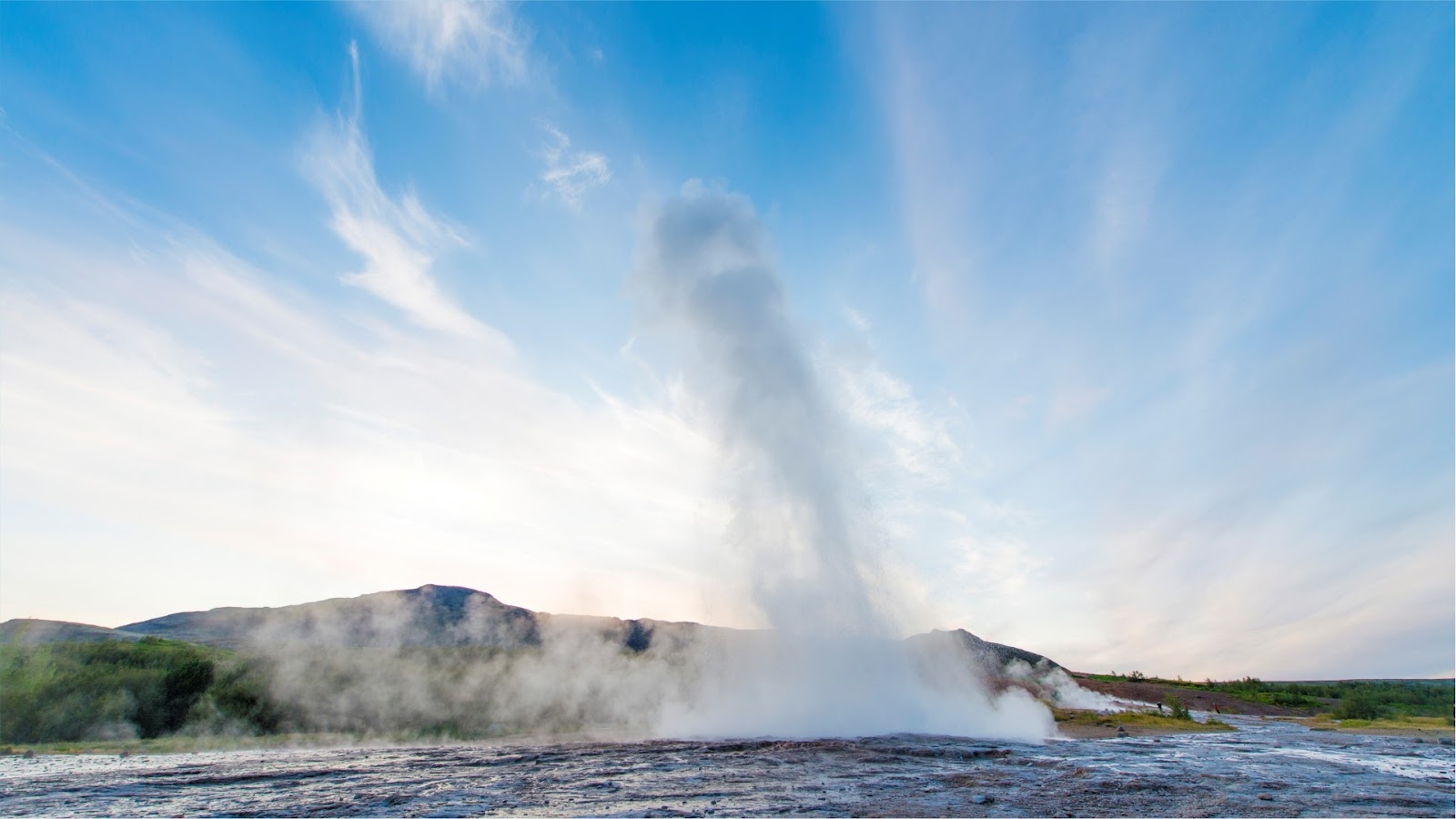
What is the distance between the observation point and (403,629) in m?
85.1

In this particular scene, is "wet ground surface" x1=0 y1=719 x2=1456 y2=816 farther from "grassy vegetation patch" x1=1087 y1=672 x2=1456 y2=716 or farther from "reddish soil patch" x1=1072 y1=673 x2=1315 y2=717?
"reddish soil patch" x1=1072 y1=673 x2=1315 y2=717

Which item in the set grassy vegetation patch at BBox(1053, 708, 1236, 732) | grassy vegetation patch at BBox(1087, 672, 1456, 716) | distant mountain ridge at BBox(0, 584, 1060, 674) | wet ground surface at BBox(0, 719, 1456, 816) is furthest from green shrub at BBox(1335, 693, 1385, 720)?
wet ground surface at BBox(0, 719, 1456, 816)

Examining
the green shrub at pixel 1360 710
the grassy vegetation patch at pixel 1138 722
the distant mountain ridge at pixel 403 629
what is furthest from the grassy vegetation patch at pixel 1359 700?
the distant mountain ridge at pixel 403 629

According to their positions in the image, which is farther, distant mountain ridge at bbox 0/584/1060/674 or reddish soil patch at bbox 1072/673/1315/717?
reddish soil patch at bbox 1072/673/1315/717

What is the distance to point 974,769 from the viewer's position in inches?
846

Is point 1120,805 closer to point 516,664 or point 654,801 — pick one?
point 654,801

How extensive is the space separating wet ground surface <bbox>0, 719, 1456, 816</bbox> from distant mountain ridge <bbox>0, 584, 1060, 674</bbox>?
1594 centimetres

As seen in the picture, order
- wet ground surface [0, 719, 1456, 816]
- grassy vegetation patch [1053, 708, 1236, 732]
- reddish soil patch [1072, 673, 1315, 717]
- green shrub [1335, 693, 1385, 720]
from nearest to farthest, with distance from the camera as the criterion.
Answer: wet ground surface [0, 719, 1456, 816] → grassy vegetation patch [1053, 708, 1236, 732] → green shrub [1335, 693, 1385, 720] → reddish soil patch [1072, 673, 1315, 717]

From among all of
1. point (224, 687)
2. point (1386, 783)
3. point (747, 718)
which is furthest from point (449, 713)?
point (1386, 783)

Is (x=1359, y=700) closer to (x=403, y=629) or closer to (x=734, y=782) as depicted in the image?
(x=734, y=782)

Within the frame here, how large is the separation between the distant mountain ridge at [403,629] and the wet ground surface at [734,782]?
15938 mm

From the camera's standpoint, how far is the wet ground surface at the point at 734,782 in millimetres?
15102

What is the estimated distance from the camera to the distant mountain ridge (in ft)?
171

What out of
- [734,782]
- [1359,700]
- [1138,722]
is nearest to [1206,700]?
[1359,700]
